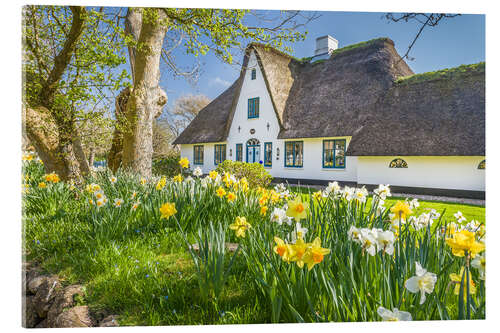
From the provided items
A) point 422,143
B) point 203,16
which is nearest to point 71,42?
point 203,16

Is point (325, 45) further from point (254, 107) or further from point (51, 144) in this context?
point (51, 144)

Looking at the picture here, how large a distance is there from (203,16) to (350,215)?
2.52m

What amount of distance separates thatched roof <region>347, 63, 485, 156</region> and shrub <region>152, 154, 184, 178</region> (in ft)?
6.83

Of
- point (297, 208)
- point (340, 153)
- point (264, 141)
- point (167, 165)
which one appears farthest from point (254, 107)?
point (297, 208)

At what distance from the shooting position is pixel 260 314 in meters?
1.50

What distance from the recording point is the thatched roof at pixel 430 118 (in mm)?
2408

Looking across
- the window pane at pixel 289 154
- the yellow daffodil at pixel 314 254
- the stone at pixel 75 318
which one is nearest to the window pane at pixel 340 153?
the window pane at pixel 289 154

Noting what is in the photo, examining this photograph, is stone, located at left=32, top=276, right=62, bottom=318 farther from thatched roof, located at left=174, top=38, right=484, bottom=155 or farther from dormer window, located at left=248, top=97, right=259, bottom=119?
dormer window, located at left=248, top=97, right=259, bottom=119

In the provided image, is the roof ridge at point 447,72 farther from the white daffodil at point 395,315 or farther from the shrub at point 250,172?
the white daffodil at point 395,315

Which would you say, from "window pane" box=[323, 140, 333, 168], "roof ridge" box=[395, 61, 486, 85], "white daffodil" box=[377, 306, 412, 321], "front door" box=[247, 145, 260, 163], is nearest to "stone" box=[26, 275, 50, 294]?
"front door" box=[247, 145, 260, 163]

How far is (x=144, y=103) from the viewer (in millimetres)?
4000

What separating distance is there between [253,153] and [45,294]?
214 centimetres

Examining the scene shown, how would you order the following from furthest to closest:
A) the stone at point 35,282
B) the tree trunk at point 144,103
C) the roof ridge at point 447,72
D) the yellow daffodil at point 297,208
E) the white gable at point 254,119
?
the tree trunk at point 144,103
the white gable at point 254,119
the roof ridge at point 447,72
the stone at point 35,282
the yellow daffodil at point 297,208

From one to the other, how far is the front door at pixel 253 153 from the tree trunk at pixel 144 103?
1401 mm
